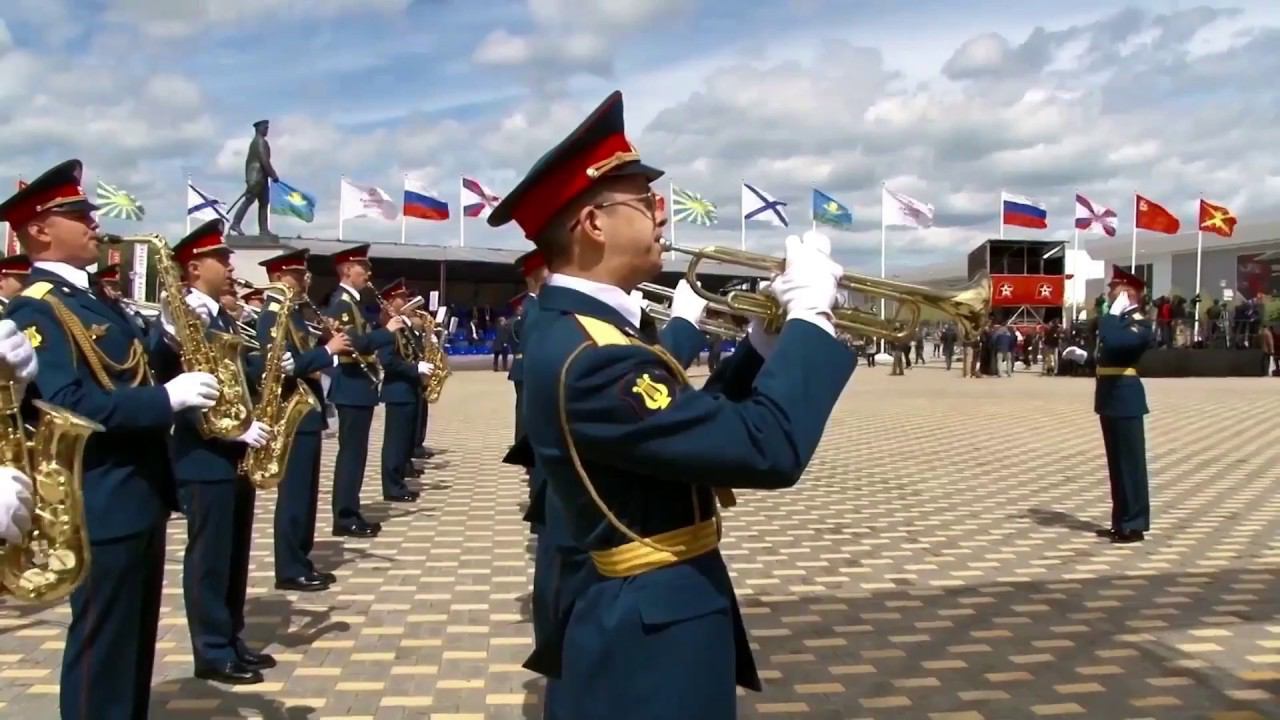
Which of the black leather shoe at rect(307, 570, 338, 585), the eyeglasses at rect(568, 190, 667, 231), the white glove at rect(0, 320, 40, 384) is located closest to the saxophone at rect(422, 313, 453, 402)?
the black leather shoe at rect(307, 570, 338, 585)

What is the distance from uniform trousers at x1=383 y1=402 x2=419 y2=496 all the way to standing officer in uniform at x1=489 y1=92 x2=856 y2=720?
7.28m

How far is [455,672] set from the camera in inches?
201

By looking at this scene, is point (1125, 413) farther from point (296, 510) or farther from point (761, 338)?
point (761, 338)

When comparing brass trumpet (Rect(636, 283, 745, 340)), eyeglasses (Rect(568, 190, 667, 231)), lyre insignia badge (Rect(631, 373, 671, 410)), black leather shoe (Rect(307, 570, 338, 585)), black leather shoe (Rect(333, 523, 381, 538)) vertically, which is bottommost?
black leather shoe (Rect(307, 570, 338, 585))

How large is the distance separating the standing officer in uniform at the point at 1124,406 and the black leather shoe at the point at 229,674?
20.3 feet

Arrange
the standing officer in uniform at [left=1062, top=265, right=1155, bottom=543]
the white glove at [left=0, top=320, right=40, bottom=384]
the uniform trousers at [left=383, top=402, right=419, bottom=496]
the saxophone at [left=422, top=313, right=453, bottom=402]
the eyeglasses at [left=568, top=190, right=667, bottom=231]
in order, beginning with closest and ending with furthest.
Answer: the eyeglasses at [left=568, top=190, right=667, bottom=231]
the white glove at [left=0, top=320, right=40, bottom=384]
the standing officer in uniform at [left=1062, top=265, right=1155, bottom=543]
the uniform trousers at [left=383, top=402, right=419, bottom=496]
the saxophone at [left=422, top=313, right=453, bottom=402]

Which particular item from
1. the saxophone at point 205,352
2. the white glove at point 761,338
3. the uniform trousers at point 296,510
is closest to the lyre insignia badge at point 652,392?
the white glove at point 761,338

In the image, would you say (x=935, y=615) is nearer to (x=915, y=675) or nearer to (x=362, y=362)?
(x=915, y=675)

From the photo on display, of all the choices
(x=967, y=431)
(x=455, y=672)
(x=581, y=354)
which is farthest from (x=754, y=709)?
(x=967, y=431)

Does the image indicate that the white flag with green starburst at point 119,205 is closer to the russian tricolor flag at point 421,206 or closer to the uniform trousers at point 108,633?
the russian tricolor flag at point 421,206

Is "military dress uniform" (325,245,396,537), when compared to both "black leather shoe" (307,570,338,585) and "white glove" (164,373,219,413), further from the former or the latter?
"white glove" (164,373,219,413)

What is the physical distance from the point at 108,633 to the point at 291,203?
79.2 ft

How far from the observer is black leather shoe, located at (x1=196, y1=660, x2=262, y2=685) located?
193 inches

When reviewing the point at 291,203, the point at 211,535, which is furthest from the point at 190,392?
the point at 291,203
